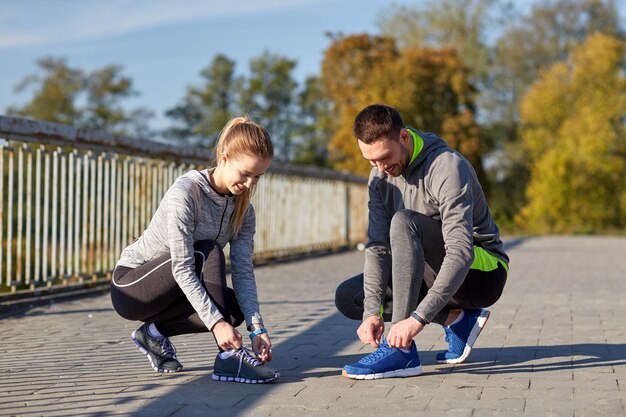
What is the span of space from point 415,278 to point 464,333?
680mm

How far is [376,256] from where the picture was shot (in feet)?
15.6

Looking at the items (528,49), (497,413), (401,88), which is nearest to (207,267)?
(497,413)

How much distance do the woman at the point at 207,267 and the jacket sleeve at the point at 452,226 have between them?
789mm

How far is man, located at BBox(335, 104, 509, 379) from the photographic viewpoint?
4410 millimetres

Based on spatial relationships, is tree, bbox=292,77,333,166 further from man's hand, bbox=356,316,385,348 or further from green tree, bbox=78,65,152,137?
man's hand, bbox=356,316,385,348

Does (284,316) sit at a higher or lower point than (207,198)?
lower

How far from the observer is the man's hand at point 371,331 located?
14.7 feet

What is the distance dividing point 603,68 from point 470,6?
10650mm

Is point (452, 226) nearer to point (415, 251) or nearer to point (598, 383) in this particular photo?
point (415, 251)

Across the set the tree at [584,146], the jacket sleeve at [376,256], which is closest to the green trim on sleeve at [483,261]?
the jacket sleeve at [376,256]

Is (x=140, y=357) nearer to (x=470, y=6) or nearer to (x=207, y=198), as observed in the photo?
(x=207, y=198)

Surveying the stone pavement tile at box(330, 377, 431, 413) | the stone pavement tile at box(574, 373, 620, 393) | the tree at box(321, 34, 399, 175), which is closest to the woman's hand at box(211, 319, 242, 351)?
the stone pavement tile at box(330, 377, 431, 413)

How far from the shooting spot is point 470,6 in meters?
52.5

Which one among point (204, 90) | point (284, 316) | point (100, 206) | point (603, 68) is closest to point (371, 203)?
point (284, 316)
